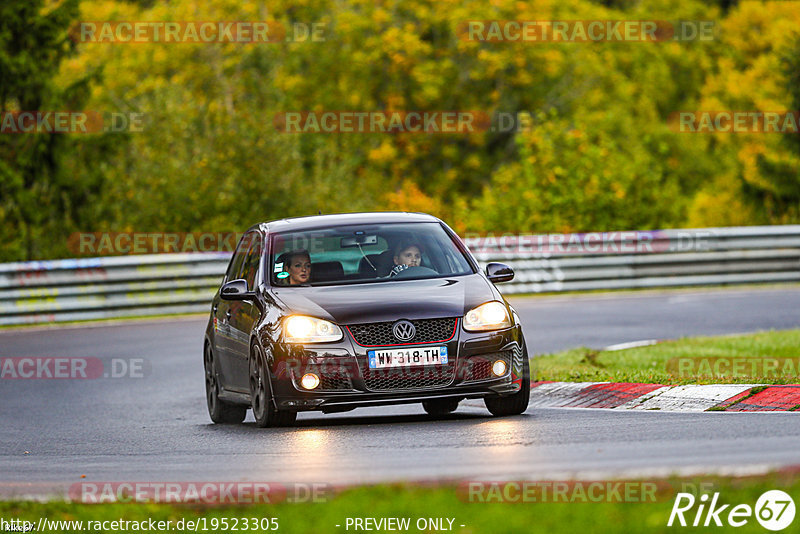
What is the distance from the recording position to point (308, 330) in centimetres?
1172

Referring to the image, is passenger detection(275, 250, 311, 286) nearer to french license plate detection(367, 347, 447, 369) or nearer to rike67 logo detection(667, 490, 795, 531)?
french license plate detection(367, 347, 447, 369)

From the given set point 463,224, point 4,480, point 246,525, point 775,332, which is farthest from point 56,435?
point 463,224

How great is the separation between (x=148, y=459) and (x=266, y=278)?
249cm

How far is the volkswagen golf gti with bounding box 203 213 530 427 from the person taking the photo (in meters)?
11.6

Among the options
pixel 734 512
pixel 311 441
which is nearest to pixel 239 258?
pixel 311 441

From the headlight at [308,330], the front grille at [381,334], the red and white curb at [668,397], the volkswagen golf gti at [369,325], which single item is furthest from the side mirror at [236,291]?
the red and white curb at [668,397]

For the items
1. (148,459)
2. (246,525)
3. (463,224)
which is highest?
(246,525)

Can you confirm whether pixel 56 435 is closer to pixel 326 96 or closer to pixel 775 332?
pixel 775 332

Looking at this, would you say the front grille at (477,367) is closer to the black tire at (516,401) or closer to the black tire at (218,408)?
the black tire at (516,401)

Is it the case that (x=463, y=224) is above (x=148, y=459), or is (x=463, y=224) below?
below

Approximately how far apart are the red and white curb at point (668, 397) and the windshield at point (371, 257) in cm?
154

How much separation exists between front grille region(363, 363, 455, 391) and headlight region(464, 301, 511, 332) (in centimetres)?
46

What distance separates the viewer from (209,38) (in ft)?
179

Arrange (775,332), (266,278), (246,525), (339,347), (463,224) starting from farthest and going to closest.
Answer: (463,224), (775,332), (266,278), (339,347), (246,525)
